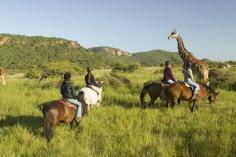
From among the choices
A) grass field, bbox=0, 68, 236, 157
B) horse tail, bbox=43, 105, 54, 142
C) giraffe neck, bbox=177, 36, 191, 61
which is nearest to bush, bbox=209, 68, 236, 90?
giraffe neck, bbox=177, 36, 191, 61

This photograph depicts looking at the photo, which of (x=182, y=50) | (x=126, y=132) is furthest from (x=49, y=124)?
(x=182, y=50)

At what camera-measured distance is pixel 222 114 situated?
13000 mm

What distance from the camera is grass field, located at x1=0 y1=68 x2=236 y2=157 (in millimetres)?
8078

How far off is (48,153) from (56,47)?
13226 cm

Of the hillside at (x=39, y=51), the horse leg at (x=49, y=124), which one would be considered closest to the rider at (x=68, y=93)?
the horse leg at (x=49, y=124)

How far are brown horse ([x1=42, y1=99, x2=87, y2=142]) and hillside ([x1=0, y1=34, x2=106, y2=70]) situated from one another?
95.7 meters

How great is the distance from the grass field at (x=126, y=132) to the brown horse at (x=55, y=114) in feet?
0.97

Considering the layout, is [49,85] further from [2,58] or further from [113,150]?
[2,58]

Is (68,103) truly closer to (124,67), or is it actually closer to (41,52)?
(124,67)

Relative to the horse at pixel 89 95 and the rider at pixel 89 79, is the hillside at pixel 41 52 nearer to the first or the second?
the rider at pixel 89 79

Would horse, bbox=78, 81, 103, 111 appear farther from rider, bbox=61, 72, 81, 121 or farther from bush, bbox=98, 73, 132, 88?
bush, bbox=98, 73, 132, 88

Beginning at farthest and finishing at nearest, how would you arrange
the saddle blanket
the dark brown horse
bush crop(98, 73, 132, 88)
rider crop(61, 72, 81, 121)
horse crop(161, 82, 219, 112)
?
1. bush crop(98, 73, 132, 88)
2. the dark brown horse
3. horse crop(161, 82, 219, 112)
4. rider crop(61, 72, 81, 121)
5. the saddle blanket

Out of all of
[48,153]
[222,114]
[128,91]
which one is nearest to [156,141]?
[48,153]

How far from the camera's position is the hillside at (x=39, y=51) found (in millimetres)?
112519
